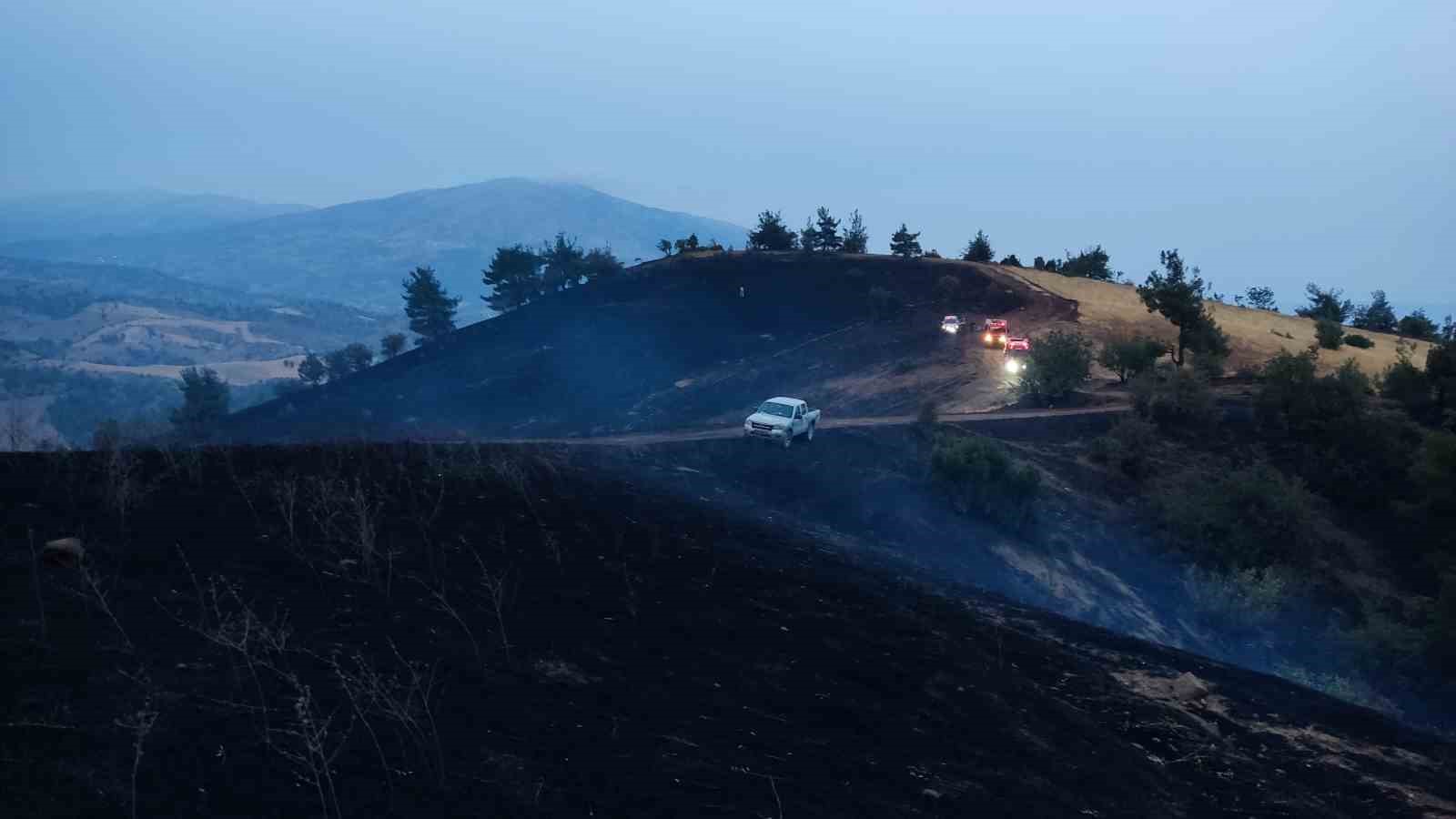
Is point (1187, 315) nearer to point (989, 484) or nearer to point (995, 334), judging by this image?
point (995, 334)

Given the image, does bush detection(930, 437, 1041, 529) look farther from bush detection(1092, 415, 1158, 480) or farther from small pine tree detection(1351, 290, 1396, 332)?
small pine tree detection(1351, 290, 1396, 332)

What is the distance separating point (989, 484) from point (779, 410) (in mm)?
7543

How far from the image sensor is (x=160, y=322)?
13525 centimetres

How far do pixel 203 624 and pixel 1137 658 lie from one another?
558 inches

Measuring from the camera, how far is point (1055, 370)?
128 feet

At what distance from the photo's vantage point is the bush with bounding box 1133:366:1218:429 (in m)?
34.5

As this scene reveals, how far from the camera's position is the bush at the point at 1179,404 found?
34469 mm

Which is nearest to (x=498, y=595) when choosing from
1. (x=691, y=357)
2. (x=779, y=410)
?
(x=779, y=410)

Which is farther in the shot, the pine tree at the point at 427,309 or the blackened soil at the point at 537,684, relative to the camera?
the pine tree at the point at 427,309

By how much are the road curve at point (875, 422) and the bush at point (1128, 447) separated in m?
2.65

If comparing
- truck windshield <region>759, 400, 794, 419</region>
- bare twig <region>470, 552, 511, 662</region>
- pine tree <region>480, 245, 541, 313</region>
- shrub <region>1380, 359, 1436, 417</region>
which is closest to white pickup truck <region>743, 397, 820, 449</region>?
truck windshield <region>759, 400, 794, 419</region>

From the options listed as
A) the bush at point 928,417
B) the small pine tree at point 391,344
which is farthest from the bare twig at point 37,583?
the small pine tree at point 391,344

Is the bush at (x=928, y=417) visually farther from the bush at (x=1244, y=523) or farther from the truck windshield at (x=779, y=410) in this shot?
the bush at (x=1244, y=523)

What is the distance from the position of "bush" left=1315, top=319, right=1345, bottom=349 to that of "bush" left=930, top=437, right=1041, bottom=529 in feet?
95.7
